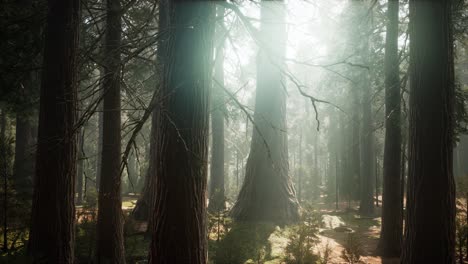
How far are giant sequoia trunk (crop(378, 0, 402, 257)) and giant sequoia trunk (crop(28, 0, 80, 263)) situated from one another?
8407mm

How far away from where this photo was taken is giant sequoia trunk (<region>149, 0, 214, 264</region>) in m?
3.81

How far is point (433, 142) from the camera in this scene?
15.7 feet

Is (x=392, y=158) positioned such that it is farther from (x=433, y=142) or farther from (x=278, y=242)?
(x=433, y=142)

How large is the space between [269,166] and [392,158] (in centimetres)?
392

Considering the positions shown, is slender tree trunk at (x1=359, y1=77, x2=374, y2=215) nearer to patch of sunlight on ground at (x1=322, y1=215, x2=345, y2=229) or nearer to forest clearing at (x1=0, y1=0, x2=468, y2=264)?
patch of sunlight on ground at (x1=322, y1=215, x2=345, y2=229)

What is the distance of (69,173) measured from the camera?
5.61 meters

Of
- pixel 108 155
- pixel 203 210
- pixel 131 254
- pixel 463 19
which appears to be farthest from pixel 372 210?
pixel 203 210

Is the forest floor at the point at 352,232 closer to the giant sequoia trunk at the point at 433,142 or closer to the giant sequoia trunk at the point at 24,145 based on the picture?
the giant sequoia trunk at the point at 433,142

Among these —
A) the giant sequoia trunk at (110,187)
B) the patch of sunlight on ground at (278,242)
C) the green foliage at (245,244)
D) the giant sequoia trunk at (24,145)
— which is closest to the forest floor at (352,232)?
the patch of sunlight on ground at (278,242)

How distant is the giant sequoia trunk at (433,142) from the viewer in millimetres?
4719

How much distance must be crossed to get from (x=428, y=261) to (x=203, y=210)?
130 inches

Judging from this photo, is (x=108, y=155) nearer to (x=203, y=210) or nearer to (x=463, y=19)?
(x=203, y=210)

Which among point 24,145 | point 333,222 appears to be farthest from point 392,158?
point 24,145

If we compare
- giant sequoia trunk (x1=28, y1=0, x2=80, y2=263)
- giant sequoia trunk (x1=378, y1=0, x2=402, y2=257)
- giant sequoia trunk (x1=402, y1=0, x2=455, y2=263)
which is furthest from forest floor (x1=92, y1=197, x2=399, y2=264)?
giant sequoia trunk (x1=28, y1=0, x2=80, y2=263)
